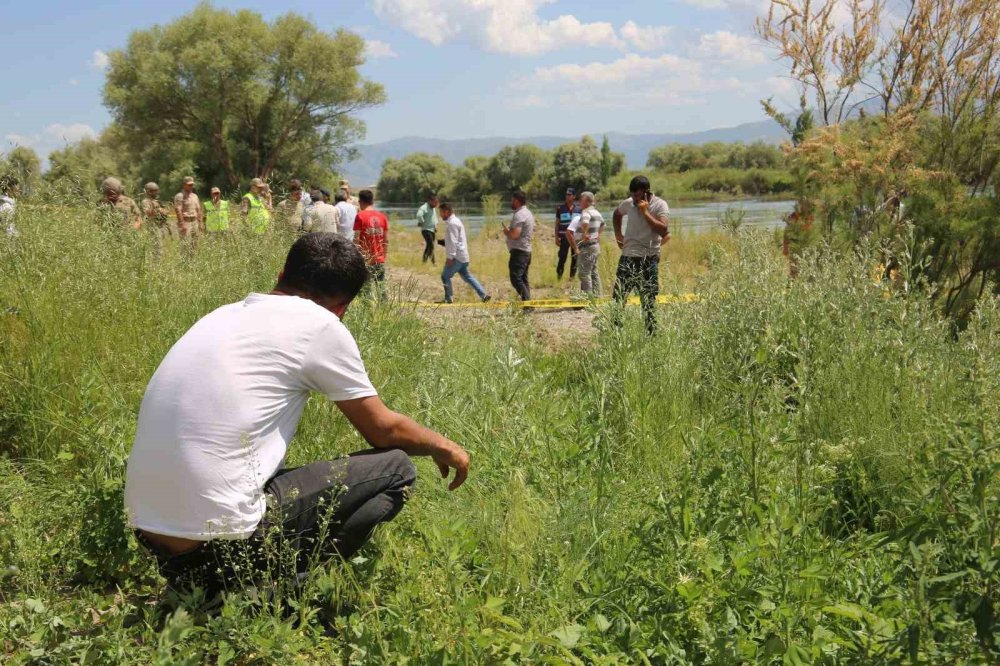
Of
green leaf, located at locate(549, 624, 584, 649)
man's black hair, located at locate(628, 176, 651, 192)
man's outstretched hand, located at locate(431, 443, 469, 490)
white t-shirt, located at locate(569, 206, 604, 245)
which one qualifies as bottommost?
green leaf, located at locate(549, 624, 584, 649)

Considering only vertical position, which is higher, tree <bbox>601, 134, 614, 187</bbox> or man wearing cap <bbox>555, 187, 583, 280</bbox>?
tree <bbox>601, 134, 614, 187</bbox>

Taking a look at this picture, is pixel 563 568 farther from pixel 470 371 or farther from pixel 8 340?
pixel 8 340

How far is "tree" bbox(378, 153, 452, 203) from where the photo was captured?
7975 centimetres

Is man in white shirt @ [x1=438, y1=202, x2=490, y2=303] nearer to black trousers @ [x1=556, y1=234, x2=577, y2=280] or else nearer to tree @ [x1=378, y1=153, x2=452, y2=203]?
black trousers @ [x1=556, y1=234, x2=577, y2=280]

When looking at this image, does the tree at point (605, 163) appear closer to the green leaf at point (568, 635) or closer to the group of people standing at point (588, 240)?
Answer: the group of people standing at point (588, 240)

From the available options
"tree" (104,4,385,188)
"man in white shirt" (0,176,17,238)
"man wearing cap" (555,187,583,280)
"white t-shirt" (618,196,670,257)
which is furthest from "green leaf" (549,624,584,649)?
"tree" (104,4,385,188)

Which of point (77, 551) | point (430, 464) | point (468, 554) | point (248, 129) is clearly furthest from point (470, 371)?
point (248, 129)

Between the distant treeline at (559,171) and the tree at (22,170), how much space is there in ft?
198

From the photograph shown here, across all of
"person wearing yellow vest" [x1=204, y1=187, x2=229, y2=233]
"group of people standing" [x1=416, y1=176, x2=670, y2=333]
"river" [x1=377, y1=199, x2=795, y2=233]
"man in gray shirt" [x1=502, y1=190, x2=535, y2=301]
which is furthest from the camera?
"river" [x1=377, y1=199, x2=795, y2=233]

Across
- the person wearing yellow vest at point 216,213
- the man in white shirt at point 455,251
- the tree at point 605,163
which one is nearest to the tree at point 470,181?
the tree at point 605,163

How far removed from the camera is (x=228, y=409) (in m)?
2.66

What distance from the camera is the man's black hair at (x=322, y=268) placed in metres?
3.01

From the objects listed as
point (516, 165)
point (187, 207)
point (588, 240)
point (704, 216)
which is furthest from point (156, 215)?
point (516, 165)

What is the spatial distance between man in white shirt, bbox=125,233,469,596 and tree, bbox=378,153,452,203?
76695 mm
